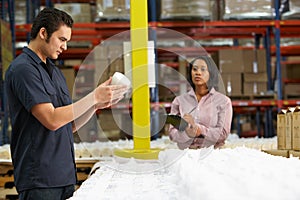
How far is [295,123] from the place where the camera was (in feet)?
8.84

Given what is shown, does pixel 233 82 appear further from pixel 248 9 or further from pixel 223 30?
pixel 223 30

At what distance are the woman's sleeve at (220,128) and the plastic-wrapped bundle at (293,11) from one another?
3145 mm


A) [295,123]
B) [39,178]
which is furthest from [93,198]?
[295,123]

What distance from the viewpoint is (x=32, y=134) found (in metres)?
2.29

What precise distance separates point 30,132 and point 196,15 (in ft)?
13.2

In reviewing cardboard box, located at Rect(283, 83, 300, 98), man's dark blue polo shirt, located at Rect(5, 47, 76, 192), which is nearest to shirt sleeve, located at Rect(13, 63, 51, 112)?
man's dark blue polo shirt, located at Rect(5, 47, 76, 192)

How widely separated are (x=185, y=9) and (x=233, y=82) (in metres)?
1.15

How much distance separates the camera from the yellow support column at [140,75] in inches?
112

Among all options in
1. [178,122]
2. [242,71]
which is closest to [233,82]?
[242,71]

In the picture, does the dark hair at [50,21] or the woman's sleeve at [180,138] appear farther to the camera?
the woman's sleeve at [180,138]

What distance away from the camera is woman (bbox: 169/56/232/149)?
327 cm

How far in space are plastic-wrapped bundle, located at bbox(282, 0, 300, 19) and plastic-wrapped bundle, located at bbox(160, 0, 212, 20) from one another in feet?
3.64

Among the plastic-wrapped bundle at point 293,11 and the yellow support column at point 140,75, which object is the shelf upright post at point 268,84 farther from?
the yellow support column at point 140,75

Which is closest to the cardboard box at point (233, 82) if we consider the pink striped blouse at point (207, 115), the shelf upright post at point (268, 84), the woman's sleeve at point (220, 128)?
the shelf upright post at point (268, 84)
